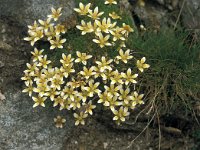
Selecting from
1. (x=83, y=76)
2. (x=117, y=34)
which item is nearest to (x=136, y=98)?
(x=83, y=76)

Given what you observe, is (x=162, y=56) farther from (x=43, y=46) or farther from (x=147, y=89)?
(x=43, y=46)

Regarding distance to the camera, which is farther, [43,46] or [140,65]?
[43,46]

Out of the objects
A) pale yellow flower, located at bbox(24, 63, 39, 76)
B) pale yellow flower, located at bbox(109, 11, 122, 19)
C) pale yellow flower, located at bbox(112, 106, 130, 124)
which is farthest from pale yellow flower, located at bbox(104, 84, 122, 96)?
pale yellow flower, located at bbox(109, 11, 122, 19)

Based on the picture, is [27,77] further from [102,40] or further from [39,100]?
[102,40]

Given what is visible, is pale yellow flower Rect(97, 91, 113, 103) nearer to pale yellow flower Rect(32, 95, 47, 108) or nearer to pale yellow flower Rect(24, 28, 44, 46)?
pale yellow flower Rect(32, 95, 47, 108)

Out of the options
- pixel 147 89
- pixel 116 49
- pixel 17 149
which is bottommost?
pixel 17 149

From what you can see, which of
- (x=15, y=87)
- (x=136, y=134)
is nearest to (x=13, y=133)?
(x=15, y=87)
